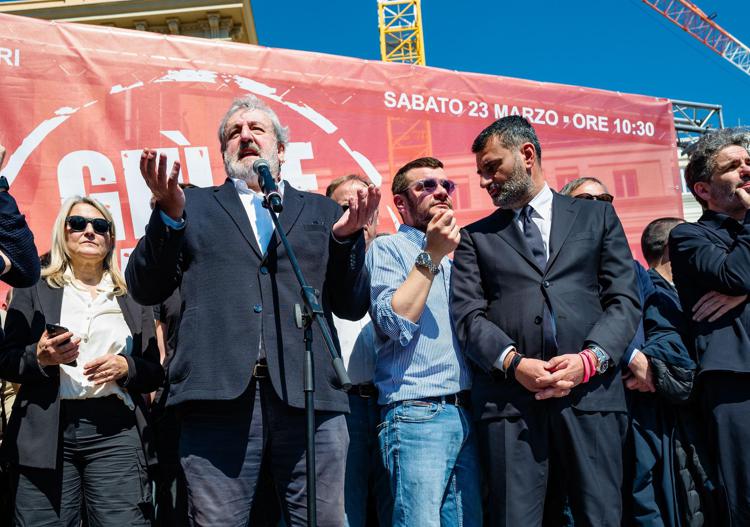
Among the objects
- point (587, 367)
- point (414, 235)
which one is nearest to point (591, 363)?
point (587, 367)

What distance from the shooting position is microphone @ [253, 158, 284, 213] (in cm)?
223

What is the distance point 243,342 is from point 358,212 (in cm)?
57

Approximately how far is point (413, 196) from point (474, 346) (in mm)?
860

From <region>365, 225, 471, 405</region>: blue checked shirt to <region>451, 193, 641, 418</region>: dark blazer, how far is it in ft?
0.36

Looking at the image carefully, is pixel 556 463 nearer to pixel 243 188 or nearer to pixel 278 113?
pixel 243 188

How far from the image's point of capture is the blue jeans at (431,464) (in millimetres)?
2789

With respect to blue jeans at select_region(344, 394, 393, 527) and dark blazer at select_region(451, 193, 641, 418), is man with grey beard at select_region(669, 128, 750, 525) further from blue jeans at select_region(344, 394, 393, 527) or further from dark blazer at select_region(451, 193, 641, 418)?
blue jeans at select_region(344, 394, 393, 527)

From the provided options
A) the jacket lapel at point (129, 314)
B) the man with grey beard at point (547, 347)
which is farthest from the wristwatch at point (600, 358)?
the jacket lapel at point (129, 314)

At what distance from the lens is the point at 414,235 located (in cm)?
331

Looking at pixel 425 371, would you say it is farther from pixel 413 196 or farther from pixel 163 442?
pixel 163 442

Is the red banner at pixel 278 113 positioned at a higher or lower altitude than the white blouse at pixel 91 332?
higher

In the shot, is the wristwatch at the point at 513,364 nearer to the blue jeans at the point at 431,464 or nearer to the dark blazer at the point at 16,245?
the blue jeans at the point at 431,464

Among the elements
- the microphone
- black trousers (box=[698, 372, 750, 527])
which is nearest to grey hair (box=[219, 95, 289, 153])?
the microphone

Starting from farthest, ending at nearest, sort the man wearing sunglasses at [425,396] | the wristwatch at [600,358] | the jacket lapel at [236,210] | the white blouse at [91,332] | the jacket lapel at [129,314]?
the jacket lapel at [129,314], the white blouse at [91,332], the man wearing sunglasses at [425,396], the wristwatch at [600,358], the jacket lapel at [236,210]
